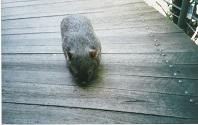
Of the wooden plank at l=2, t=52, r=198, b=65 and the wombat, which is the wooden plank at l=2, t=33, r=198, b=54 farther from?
the wombat

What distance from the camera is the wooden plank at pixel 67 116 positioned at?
2828 mm

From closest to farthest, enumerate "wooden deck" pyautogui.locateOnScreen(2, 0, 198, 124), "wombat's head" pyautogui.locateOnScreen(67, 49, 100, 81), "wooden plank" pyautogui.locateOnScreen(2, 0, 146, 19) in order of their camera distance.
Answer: "wooden deck" pyautogui.locateOnScreen(2, 0, 198, 124), "wombat's head" pyautogui.locateOnScreen(67, 49, 100, 81), "wooden plank" pyautogui.locateOnScreen(2, 0, 146, 19)

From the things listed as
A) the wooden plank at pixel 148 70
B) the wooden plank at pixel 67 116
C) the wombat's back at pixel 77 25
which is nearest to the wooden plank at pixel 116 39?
the wombat's back at pixel 77 25

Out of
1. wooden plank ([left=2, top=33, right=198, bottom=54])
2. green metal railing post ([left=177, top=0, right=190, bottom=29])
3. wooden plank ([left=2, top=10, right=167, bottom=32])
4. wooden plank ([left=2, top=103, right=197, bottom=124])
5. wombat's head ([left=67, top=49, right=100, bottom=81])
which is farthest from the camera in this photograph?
wooden plank ([left=2, top=10, right=167, bottom=32])

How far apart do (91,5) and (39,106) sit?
115 inches

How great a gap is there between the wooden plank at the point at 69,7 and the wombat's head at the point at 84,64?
212cm

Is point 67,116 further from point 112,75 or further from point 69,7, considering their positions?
point 69,7

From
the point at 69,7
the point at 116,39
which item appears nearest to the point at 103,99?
the point at 116,39

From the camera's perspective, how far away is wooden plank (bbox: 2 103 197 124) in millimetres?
2828

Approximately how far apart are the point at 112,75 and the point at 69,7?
255 cm

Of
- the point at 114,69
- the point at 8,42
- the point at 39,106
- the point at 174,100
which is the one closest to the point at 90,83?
the point at 114,69

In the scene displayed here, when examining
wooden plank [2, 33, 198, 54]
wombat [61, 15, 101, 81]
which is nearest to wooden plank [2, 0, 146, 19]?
wooden plank [2, 33, 198, 54]

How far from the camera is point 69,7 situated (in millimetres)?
5695

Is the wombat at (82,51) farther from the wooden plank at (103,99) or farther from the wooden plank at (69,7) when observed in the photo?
the wooden plank at (69,7)
